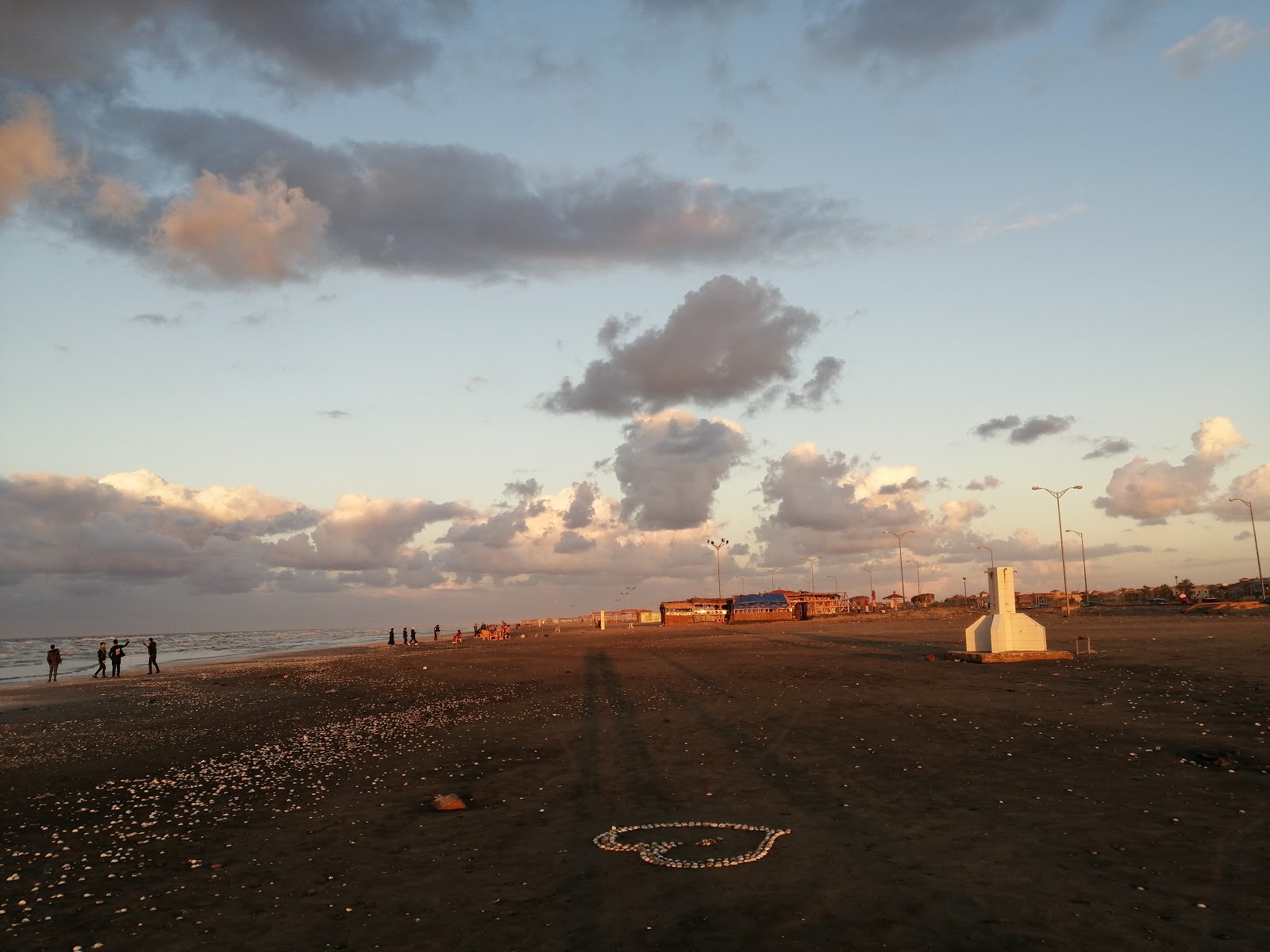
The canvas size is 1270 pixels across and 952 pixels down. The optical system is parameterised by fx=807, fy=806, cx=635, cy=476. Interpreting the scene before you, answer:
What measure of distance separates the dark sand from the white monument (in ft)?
17.9

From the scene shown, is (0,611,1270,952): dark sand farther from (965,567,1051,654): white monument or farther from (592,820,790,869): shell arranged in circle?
(965,567,1051,654): white monument

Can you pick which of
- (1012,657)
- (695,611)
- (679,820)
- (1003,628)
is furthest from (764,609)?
(679,820)

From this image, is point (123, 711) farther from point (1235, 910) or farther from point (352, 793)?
point (1235, 910)

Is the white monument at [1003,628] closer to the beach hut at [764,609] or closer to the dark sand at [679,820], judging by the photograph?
the dark sand at [679,820]

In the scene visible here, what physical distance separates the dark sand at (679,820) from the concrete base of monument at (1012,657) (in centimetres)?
440

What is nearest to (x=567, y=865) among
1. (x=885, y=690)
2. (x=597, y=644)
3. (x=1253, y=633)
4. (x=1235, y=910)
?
(x=1235, y=910)

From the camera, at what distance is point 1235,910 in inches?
342

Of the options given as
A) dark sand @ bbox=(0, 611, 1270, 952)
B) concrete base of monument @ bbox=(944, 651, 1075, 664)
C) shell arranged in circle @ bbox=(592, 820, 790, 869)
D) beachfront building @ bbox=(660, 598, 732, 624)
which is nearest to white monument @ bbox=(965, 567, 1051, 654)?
concrete base of monument @ bbox=(944, 651, 1075, 664)

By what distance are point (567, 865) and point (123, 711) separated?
29.1m

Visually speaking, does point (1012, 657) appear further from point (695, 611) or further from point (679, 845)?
point (695, 611)

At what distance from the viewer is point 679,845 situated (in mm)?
11688

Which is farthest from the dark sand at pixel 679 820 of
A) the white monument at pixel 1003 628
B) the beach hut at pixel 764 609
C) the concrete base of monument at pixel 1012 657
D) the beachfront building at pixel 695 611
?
the beachfront building at pixel 695 611

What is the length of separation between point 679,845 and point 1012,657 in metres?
26.3

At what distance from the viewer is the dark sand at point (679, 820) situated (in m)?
9.05
